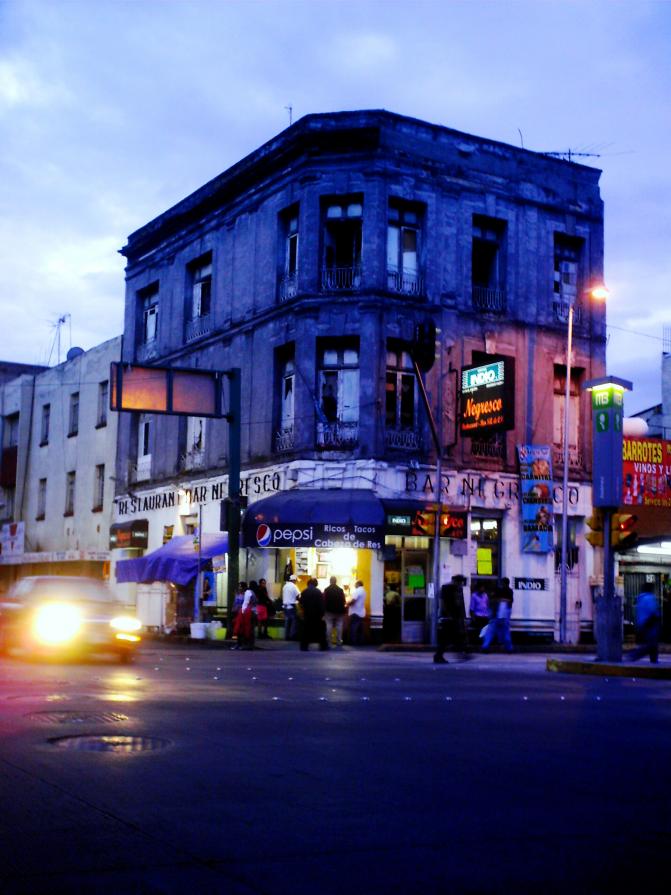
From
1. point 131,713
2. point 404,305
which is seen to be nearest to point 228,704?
point 131,713

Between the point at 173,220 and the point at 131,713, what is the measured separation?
1297 inches

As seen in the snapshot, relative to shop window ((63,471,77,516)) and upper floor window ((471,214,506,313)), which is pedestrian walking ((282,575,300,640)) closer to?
upper floor window ((471,214,506,313))

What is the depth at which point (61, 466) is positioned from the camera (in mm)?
51719

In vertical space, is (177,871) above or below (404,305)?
below

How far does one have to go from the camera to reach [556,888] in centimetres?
533

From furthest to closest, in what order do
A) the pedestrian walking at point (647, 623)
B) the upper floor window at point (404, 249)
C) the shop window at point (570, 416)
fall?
the shop window at point (570, 416) → the upper floor window at point (404, 249) → the pedestrian walking at point (647, 623)

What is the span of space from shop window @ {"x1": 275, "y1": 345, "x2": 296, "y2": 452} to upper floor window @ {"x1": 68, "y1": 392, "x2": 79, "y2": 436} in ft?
55.4

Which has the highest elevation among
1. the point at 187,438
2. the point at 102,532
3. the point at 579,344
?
the point at 579,344

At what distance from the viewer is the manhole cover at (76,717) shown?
1090 centimetres

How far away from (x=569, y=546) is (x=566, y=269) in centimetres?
914

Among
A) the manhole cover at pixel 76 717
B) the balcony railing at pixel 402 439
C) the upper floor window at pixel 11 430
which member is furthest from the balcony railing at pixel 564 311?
the upper floor window at pixel 11 430

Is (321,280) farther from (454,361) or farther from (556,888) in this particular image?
(556,888)

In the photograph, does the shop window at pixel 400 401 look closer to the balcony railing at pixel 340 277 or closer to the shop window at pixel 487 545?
the balcony railing at pixel 340 277

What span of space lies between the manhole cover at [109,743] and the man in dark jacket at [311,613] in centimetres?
1932
